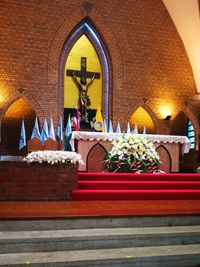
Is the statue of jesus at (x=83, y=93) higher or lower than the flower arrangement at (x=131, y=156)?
higher

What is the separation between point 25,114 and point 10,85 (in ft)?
3.98

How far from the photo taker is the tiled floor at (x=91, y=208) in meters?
4.78

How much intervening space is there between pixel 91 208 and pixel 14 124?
309 inches

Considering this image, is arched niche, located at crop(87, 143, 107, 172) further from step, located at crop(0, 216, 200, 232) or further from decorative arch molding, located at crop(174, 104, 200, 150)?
decorative arch molding, located at crop(174, 104, 200, 150)

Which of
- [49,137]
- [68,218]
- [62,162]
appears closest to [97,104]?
[49,137]

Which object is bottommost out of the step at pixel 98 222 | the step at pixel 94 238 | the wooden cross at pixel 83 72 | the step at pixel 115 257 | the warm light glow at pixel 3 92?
the step at pixel 115 257

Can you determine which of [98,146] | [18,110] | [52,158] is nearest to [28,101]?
[18,110]

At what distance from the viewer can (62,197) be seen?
630 cm

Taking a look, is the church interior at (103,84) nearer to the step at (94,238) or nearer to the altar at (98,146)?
the altar at (98,146)

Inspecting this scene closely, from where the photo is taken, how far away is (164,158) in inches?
374

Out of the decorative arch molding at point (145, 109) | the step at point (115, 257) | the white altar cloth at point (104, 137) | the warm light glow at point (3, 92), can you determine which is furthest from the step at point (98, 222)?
the decorative arch molding at point (145, 109)

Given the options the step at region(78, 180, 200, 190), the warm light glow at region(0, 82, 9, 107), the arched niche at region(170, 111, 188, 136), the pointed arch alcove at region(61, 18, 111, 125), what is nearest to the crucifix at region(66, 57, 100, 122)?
the pointed arch alcove at region(61, 18, 111, 125)

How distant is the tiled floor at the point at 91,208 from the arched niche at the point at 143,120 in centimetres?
759

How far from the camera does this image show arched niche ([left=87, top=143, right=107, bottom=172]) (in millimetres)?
8719
